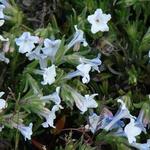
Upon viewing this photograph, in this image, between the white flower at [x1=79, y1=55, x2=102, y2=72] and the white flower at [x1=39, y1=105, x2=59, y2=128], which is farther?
the white flower at [x1=79, y1=55, x2=102, y2=72]

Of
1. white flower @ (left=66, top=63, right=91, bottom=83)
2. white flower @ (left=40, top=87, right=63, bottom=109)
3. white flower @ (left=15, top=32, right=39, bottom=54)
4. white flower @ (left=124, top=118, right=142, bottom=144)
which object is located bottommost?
white flower @ (left=124, top=118, right=142, bottom=144)

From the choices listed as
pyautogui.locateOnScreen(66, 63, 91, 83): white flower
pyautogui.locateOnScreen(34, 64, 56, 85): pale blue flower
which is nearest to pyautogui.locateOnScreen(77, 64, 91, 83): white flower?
pyautogui.locateOnScreen(66, 63, 91, 83): white flower

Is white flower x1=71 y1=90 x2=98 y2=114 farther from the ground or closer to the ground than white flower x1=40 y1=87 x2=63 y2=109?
closer to the ground

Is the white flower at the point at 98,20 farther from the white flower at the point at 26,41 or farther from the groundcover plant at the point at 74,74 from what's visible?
the white flower at the point at 26,41

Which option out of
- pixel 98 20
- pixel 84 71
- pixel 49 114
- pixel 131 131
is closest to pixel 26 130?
pixel 49 114

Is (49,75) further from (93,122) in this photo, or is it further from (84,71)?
(93,122)

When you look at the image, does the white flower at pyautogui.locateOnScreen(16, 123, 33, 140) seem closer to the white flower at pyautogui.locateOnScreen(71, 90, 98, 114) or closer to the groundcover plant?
A: the groundcover plant
